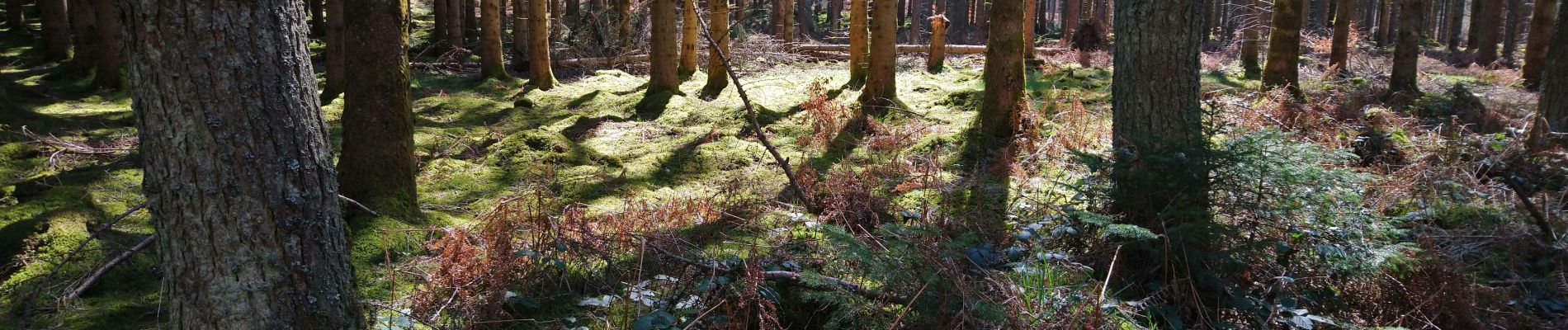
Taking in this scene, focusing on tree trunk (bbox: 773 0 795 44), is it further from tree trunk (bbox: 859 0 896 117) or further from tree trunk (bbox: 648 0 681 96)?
A: tree trunk (bbox: 859 0 896 117)

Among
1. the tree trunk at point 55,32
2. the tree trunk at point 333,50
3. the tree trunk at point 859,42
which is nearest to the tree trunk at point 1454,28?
the tree trunk at point 859,42

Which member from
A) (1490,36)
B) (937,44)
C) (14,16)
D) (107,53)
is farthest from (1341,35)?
(14,16)

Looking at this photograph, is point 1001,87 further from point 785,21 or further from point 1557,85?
point 785,21

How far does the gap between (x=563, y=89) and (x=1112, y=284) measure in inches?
413

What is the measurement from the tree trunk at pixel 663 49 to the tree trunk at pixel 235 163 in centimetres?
904

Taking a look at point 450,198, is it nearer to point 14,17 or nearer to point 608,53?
point 608,53

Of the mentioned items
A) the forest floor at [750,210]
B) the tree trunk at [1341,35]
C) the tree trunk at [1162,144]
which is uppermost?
the tree trunk at [1341,35]

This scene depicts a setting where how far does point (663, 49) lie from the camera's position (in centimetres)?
1202

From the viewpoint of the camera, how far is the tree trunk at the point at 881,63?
10.9 metres

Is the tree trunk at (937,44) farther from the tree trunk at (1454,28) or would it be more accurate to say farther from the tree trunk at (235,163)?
the tree trunk at (1454,28)

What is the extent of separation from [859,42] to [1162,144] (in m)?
8.05

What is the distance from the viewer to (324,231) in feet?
10.1

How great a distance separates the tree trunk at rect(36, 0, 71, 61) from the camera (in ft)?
47.4

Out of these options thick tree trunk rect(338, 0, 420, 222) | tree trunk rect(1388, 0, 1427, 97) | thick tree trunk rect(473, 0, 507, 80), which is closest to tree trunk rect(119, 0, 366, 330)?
thick tree trunk rect(338, 0, 420, 222)
